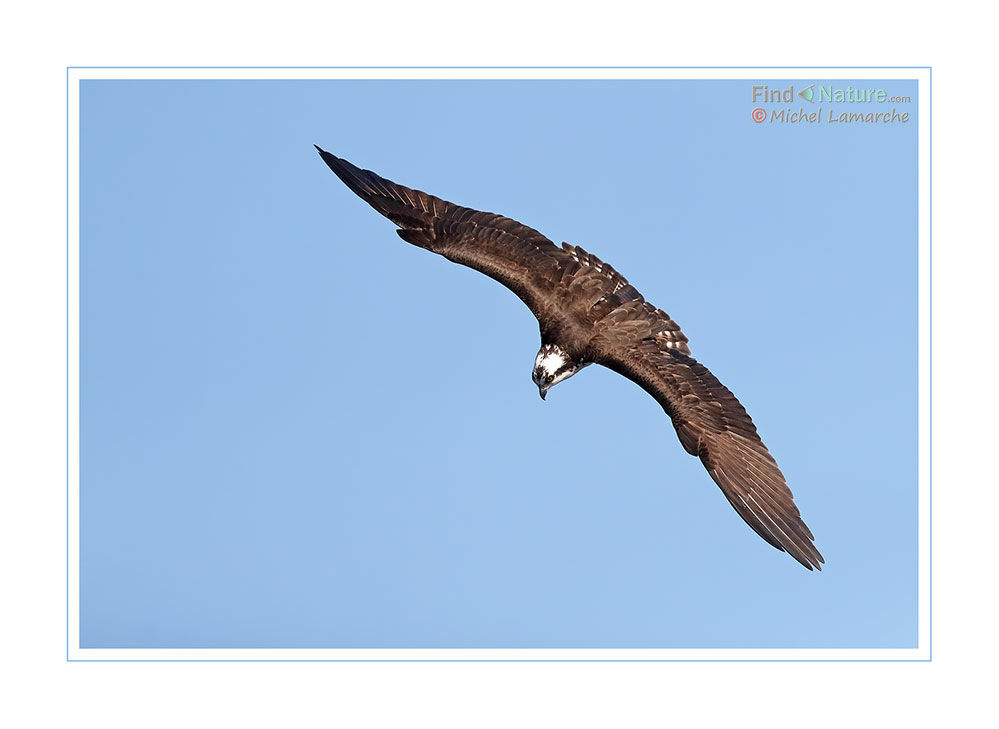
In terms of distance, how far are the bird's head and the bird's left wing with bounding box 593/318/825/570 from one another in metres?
0.54

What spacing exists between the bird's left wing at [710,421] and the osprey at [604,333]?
1cm

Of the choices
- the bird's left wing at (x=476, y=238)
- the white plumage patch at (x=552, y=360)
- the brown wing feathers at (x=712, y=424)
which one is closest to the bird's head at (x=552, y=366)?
the white plumage patch at (x=552, y=360)

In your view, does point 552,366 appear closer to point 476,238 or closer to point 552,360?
point 552,360

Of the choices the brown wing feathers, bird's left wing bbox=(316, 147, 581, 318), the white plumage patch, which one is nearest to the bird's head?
the white plumage patch

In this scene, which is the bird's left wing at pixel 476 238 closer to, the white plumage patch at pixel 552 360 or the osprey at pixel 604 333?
the osprey at pixel 604 333

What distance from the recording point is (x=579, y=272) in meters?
16.6

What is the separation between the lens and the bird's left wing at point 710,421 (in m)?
15.7

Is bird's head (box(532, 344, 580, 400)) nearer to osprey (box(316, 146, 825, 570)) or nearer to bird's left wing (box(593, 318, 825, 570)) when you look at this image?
osprey (box(316, 146, 825, 570))

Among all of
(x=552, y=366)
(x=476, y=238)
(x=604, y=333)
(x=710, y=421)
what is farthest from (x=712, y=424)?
(x=476, y=238)

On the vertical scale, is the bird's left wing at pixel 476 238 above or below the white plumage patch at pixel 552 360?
above

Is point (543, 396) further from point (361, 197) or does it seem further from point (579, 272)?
point (361, 197)

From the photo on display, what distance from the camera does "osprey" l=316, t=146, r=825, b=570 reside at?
15.7 meters

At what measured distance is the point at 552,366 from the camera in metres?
16.7
